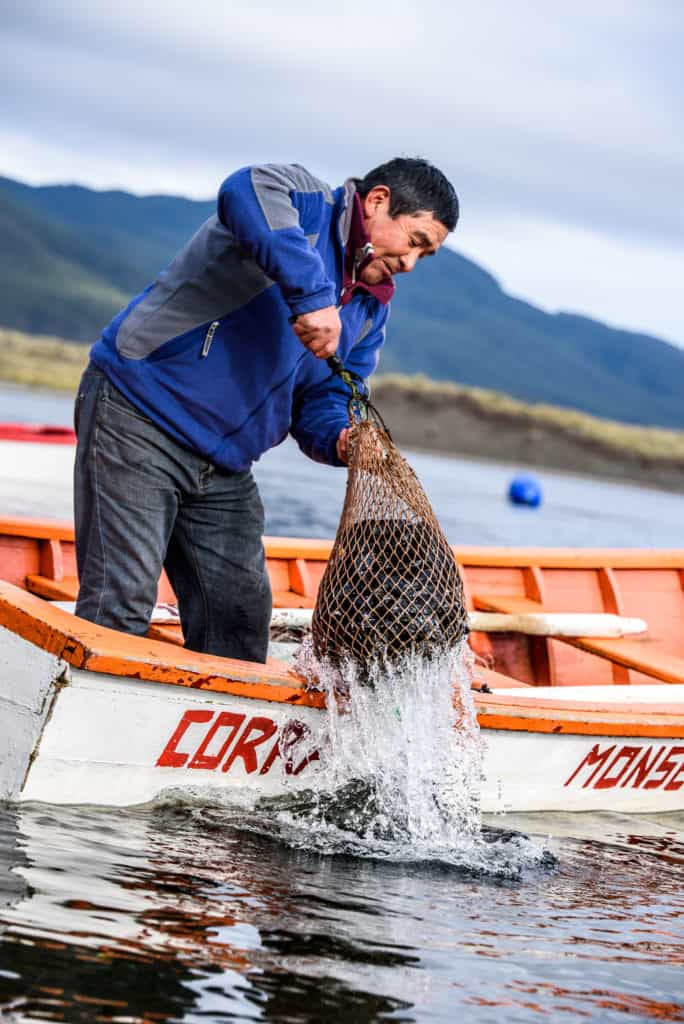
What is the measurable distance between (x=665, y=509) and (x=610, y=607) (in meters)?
41.2

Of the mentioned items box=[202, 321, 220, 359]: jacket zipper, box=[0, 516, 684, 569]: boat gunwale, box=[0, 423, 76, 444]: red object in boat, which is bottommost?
box=[0, 516, 684, 569]: boat gunwale

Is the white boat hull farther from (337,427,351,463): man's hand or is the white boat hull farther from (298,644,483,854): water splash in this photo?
(337,427,351,463): man's hand

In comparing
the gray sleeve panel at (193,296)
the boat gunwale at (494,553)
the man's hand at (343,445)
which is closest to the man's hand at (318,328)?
the gray sleeve panel at (193,296)

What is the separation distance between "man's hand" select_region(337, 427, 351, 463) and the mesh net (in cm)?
11

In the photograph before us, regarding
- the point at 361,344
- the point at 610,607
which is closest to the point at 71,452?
the point at 610,607

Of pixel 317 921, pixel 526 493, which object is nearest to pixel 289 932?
pixel 317 921

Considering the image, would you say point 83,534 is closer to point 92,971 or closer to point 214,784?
point 214,784

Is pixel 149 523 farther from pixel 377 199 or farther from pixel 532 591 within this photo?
pixel 532 591

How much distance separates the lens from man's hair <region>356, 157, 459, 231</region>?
4750 millimetres

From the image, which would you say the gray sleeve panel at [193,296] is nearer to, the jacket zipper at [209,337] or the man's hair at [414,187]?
the jacket zipper at [209,337]

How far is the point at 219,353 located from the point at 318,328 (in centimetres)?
42

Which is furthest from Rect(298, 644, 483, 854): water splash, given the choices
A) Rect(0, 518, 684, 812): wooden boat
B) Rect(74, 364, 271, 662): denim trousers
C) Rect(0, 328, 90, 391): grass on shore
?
Rect(0, 328, 90, 391): grass on shore

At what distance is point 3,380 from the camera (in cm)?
9400

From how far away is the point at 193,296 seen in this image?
462 cm
